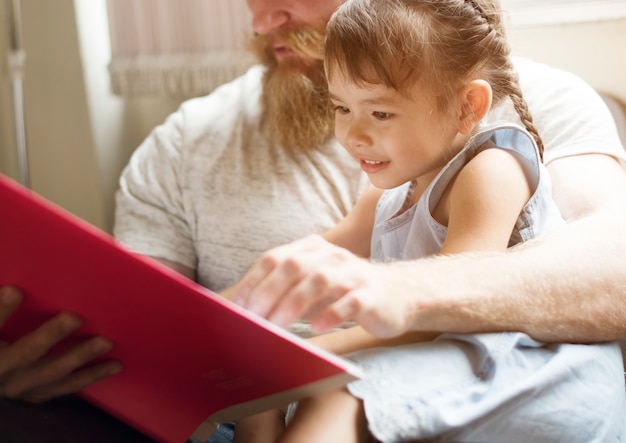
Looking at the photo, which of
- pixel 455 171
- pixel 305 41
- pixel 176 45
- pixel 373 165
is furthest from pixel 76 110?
pixel 455 171

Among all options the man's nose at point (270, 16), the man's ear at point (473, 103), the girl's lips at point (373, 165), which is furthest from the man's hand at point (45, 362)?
the man's nose at point (270, 16)

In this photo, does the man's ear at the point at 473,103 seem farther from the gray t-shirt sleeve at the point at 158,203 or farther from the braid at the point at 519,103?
the gray t-shirt sleeve at the point at 158,203

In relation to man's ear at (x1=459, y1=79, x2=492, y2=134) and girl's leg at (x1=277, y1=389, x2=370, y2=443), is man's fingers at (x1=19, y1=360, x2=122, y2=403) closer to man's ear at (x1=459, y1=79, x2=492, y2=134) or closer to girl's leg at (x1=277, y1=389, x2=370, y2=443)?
girl's leg at (x1=277, y1=389, x2=370, y2=443)

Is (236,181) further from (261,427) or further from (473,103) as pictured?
(261,427)

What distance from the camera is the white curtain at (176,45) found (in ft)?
6.37

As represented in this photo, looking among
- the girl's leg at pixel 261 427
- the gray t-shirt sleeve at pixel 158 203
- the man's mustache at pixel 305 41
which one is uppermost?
the man's mustache at pixel 305 41

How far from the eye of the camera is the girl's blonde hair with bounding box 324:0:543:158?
1.00 m

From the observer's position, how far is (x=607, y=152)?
123 centimetres

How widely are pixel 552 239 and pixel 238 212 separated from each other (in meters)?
0.69

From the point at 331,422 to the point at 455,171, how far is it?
448 mm

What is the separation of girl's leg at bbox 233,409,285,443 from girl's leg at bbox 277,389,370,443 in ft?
0.54

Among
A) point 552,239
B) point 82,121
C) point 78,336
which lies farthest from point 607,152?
point 82,121

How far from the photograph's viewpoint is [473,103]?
1044 millimetres

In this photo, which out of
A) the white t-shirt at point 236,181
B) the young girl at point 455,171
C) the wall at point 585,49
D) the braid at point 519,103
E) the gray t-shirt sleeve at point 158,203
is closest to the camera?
the young girl at point 455,171
